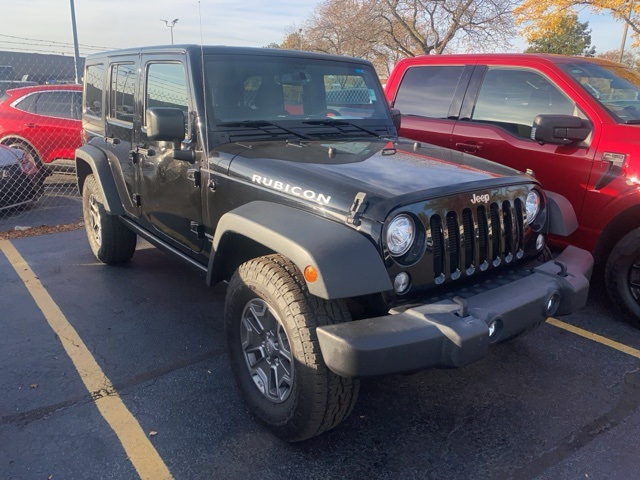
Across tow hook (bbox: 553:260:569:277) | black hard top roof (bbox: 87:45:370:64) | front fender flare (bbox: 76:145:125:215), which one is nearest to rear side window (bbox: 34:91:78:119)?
front fender flare (bbox: 76:145:125:215)

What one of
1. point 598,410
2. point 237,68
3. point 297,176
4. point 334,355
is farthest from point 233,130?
point 598,410

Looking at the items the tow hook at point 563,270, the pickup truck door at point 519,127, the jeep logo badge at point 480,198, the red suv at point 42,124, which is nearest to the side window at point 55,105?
the red suv at point 42,124

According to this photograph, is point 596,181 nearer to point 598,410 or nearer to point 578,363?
point 578,363

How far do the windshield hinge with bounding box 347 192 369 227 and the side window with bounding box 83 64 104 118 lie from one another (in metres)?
3.29

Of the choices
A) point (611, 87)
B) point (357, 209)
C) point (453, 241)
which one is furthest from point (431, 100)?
point (357, 209)

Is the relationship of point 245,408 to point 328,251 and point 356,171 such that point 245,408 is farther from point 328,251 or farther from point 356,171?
point 356,171

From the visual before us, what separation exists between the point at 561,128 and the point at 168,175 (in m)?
2.88

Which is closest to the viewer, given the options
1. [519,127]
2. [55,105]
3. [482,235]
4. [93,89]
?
[482,235]

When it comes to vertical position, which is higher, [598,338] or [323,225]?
[323,225]

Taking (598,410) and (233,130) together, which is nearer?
(598,410)

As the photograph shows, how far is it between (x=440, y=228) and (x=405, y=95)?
3453mm

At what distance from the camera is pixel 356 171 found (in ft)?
9.32

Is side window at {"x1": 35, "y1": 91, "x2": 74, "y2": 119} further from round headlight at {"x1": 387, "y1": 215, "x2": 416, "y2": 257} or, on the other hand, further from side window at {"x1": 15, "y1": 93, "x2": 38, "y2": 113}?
round headlight at {"x1": 387, "y1": 215, "x2": 416, "y2": 257}

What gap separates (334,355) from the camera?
2213 mm
